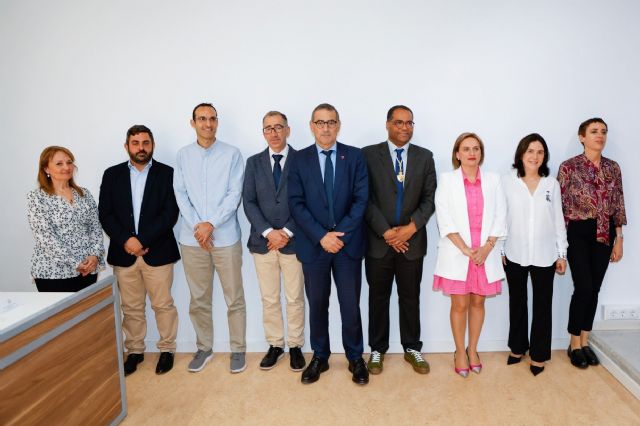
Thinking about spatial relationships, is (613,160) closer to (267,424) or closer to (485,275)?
(485,275)

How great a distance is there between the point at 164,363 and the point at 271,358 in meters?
0.86

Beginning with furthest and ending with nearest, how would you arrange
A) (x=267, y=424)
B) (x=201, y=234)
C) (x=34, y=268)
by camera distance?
(x=201, y=234) < (x=34, y=268) < (x=267, y=424)

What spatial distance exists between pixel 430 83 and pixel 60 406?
10.8 ft

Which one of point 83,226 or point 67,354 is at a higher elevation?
point 83,226

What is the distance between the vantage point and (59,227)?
2.84 meters

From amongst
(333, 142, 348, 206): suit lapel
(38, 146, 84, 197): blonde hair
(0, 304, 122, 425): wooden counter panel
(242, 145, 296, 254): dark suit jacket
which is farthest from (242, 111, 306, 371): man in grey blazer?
(38, 146, 84, 197): blonde hair

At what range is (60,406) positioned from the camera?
200 centimetres

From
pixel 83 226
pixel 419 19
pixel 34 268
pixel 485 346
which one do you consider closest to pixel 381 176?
pixel 419 19

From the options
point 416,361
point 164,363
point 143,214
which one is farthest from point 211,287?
point 416,361

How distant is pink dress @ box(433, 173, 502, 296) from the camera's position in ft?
9.70

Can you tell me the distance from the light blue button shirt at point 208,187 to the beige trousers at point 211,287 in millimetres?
92

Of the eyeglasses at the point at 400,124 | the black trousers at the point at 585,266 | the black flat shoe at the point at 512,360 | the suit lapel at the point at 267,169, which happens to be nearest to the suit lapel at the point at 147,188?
the suit lapel at the point at 267,169

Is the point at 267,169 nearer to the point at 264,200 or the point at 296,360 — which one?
the point at 264,200

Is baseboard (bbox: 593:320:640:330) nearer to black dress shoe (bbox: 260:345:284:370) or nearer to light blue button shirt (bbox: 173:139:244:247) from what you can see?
black dress shoe (bbox: 260:345:284:370)
